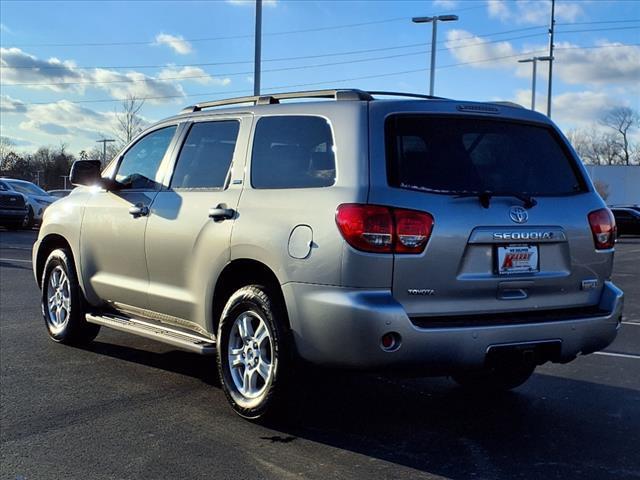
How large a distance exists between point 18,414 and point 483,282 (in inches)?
119

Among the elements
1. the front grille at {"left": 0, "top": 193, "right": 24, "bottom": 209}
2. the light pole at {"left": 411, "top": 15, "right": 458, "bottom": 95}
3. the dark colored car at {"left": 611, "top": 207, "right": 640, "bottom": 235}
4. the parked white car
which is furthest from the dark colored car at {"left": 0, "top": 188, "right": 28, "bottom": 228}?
the dark colored car at {"left": 611, "top": 207, "right": 640, "bottom": 235}

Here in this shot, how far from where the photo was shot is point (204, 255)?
4832mm

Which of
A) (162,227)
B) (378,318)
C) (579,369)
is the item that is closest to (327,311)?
(378,318)

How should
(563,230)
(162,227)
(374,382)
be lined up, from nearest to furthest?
(563,230)
(162,227)
(374,382)

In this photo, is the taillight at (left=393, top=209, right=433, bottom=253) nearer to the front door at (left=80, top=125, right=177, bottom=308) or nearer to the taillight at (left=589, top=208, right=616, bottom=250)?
the taillight at (left=589, top=208, right=616, bottom=250)

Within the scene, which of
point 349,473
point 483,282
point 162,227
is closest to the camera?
point 349,473

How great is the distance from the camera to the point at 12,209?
78.4ft

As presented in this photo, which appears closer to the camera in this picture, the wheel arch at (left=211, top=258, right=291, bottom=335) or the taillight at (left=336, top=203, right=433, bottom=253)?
the taillight at (left=336, top=203, right=433, bottom=253)

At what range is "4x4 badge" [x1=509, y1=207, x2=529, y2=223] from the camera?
4129mm

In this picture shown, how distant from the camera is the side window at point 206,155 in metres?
5.03

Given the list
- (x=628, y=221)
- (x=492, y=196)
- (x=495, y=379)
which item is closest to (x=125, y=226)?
(x=492, y=196)

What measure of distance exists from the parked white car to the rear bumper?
902 inches

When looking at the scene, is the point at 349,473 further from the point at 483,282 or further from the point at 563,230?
the point at 563,230

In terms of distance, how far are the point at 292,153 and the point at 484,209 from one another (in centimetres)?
126
